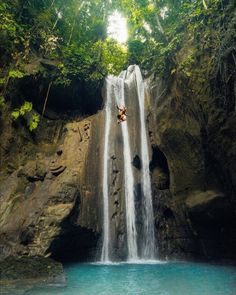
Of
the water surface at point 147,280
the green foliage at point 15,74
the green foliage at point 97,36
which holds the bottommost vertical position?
the water surface at point 147,280

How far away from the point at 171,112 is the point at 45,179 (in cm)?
610

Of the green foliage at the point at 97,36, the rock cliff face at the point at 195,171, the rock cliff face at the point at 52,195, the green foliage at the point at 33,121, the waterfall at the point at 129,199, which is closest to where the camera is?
the rock cliff face at the point at 52,195

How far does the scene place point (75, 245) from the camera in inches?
499

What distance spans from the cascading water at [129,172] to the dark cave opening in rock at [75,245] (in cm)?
55

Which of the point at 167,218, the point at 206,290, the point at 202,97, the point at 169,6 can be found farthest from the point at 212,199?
the point at 169,6

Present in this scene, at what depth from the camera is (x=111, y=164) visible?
46.7ft

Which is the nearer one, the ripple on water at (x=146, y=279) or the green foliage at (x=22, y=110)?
the ripple on water at (x=146, y=279)

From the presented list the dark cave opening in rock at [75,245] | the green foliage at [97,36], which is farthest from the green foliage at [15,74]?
the dark cave opening in rock at [75,245]

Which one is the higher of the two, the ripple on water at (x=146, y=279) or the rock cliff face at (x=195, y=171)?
the rock cliff face at (x=195, y=171)

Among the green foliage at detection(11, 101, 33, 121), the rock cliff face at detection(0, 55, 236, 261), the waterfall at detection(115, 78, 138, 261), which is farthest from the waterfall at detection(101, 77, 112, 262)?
the green foliage at detection(11, 101, 33, 121)

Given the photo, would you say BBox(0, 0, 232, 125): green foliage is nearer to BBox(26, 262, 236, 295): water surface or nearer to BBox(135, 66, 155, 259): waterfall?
BBox(135, 66, 155, 259): waterfall

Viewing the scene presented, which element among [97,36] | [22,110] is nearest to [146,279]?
[22,110]

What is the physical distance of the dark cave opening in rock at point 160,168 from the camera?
14578 mm

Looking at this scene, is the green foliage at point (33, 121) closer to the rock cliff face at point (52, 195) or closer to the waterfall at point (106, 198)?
the rock cliff face at point (52, 195)
